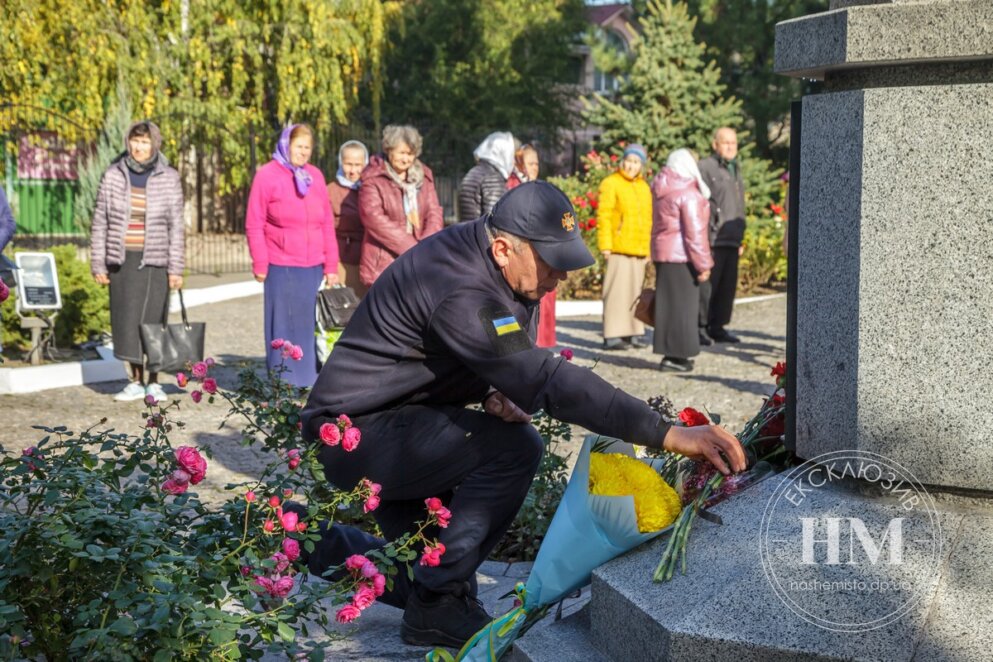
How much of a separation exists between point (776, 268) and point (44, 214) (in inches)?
500

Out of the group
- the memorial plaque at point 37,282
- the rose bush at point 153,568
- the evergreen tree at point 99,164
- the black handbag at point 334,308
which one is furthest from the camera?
the evergreen tree at point 99,164

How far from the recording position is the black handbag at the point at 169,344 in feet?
28.5

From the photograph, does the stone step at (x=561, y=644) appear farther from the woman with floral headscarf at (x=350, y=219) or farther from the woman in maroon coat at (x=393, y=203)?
the woman with floral headscarf at (x=350, y=219)

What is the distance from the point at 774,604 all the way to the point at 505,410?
1.26 m

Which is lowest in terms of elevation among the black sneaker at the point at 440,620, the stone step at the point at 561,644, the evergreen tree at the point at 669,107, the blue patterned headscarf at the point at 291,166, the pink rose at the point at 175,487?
the black sneaker at the point at 440,620

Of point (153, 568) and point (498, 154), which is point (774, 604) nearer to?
point (153, 568)

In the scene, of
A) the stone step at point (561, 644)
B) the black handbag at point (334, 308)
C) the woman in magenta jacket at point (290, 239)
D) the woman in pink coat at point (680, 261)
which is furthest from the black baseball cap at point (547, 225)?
the woman in pink coat at point (680, 261)

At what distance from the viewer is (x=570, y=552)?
3.56 meters

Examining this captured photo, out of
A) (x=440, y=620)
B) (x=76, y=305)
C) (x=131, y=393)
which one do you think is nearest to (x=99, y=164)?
(x=76, y=305)

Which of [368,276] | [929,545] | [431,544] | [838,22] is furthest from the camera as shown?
[368,276]

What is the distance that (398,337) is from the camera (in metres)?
3.94

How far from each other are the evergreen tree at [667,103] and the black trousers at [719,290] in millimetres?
8274

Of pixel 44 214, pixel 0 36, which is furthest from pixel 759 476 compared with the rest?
pixel 44 214

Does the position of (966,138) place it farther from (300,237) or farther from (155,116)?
(155,116)
